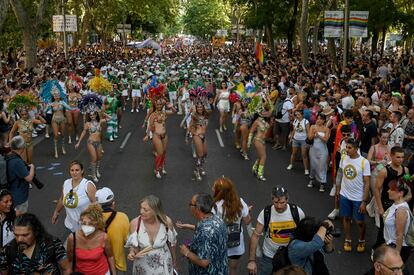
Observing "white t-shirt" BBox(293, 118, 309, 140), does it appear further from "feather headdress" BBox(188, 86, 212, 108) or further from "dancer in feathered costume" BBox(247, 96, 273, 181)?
"feather headdress" BBox(188, 86, 212, 108)

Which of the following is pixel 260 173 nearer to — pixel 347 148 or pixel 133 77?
pixel 347 148

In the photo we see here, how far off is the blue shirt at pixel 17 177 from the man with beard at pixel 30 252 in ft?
8.83

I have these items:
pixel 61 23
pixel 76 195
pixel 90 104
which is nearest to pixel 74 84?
pixel 90 104

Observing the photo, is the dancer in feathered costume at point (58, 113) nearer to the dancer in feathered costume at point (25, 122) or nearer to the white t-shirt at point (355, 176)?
the dancer in feathered costume at point (25, 122)

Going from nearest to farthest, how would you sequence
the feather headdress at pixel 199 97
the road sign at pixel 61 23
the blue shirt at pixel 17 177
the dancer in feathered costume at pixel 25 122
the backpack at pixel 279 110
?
the blue shirt at pixel 17 177, the dancer in feathered costume at pixel 25 122, the feather headdress at pixel 199 97, the backpack at pixel 279 110, the road sign at pixel 61 23

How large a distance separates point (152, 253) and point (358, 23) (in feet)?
73.1

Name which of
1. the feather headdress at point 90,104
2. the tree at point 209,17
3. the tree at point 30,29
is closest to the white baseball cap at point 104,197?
the feather headdress at point 90,104

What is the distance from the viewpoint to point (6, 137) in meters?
13.4

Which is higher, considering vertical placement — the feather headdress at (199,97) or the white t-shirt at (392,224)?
the feather headdress at (199,97)

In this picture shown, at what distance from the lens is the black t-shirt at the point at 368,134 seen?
10859mm

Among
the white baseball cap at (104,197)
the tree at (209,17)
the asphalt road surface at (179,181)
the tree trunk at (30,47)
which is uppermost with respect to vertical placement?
the tree at (209,17)

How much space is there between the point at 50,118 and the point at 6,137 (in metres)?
2.59

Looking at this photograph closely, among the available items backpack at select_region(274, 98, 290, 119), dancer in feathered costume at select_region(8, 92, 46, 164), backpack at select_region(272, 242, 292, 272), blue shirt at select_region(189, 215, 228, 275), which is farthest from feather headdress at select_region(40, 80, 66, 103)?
backpack at select_region(272, 242, 292, 272)

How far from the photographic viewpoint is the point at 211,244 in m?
4.94
